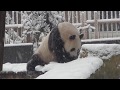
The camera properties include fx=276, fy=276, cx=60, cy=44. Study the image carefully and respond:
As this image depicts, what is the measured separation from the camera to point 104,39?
30.0 feet

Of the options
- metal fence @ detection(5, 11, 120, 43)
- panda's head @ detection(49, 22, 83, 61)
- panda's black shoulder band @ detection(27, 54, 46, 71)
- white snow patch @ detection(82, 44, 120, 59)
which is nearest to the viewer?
white snow patch @ detection(82, 44, 120, 59)

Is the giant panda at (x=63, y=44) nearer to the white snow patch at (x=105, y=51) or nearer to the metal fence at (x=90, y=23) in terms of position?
the white snow patch at (x=105, y=51)

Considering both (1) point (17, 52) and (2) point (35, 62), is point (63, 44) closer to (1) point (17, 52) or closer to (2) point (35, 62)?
(2) point (35, 62)

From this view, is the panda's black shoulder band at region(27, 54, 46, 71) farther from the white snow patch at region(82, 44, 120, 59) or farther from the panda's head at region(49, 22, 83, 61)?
the white snow patch at region(82, 44, 120, 59)

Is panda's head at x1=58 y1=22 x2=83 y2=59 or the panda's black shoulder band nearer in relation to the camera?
panda's head at x1=58 y1=22 x2=83 y2=59

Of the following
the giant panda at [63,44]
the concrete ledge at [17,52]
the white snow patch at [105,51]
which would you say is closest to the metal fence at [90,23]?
the concrete ledge at [17,52]

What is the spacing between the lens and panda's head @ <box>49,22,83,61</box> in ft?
16.0

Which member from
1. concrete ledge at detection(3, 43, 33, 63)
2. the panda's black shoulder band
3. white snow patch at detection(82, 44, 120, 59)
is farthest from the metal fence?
white snow patch at detection(82, 44, 120, 59)

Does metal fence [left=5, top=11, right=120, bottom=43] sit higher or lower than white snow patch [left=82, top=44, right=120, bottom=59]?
higher

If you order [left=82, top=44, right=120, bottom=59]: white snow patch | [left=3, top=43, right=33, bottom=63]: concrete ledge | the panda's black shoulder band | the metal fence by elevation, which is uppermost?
the metal fence
